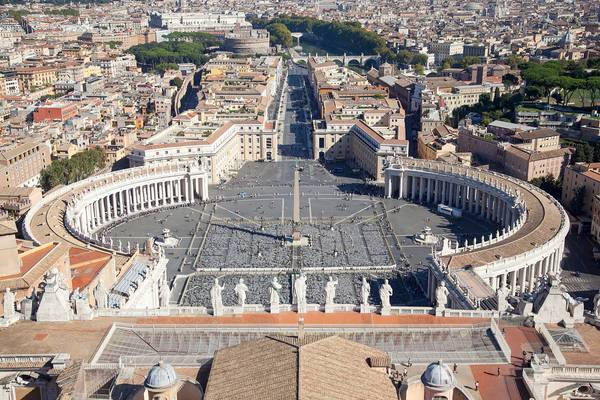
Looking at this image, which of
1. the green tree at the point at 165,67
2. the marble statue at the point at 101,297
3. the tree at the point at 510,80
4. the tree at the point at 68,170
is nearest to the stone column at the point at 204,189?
the tree at the point at 68,170

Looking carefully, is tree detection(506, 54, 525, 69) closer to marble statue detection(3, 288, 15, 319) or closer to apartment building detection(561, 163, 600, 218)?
apartment building detection(561, 163, 600, 218)

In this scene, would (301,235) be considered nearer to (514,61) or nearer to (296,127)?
(296,127)

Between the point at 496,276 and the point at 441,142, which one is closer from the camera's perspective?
the point at 496,276

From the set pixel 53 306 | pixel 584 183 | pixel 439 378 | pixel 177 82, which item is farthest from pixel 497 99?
pixel 439 378

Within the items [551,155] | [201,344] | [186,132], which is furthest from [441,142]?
[201,344]

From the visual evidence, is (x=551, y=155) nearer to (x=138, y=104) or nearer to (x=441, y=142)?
(x=441, y=142)

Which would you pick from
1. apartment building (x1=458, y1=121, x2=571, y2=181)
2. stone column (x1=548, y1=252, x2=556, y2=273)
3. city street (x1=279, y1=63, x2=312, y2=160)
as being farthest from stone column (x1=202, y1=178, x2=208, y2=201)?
stone column (x1=548, y1=252, x2=556, y2=273)
